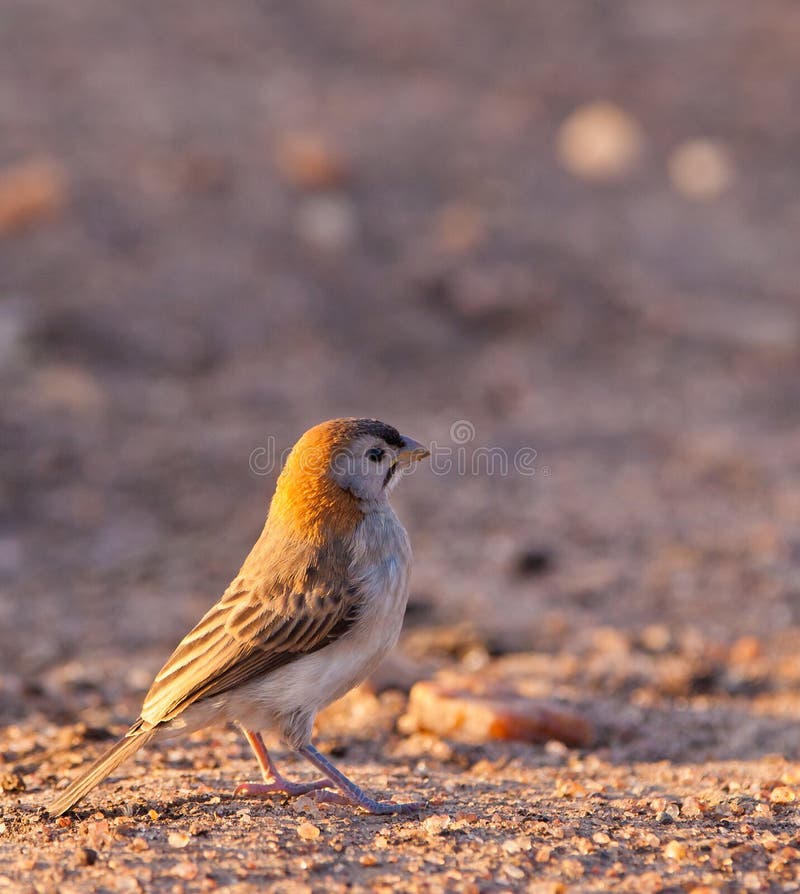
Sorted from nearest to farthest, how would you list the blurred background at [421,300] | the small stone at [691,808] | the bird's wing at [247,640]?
the small stone at [691,808] → the bird's wing at [247,640] → the blurred background at [421,300]

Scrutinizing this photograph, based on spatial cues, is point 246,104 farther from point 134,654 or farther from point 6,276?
point 134,654

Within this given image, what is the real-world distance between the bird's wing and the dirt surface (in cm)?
49

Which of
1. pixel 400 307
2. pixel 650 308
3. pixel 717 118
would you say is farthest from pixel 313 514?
pixel 717 118

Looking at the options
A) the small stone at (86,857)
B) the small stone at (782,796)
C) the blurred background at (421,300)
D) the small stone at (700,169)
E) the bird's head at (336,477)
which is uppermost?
Answer: the small stone at (700,169)

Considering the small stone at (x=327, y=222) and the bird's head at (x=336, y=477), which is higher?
the small stone at (x=327, y=222)

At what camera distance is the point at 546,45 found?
18.7 m

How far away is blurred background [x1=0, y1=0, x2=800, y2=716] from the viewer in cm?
952

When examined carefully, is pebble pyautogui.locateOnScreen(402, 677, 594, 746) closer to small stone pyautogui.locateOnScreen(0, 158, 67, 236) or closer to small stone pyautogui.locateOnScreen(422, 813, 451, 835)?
small stone pyautogui.locateOnScreen(422, 813, 451, 835)

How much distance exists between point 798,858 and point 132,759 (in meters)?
3.34

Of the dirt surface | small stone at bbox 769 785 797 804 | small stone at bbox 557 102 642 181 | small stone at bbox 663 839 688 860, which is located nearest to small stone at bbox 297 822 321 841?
the dirt surface

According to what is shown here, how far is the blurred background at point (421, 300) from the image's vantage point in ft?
31.2

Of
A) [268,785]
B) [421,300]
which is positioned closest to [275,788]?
[268,785]

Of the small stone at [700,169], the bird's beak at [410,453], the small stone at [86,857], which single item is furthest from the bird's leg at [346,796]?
the small stone at [700,169]

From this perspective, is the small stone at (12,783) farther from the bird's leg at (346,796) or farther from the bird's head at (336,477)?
the bird's head at (336,477)
